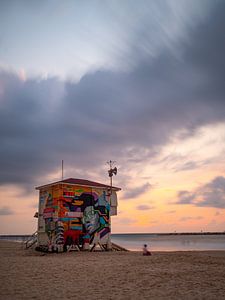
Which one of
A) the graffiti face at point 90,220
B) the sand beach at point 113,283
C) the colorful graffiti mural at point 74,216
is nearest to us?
the sand beach at point 113,283

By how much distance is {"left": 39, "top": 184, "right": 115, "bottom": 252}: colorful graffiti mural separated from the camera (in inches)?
973

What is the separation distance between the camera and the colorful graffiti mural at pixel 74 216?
24.7m

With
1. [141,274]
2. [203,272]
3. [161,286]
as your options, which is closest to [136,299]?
[161,286]

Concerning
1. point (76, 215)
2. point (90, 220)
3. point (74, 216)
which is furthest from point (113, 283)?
point (90, 220)

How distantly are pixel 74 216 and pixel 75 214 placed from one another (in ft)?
0.57

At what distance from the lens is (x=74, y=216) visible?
82.7 feet

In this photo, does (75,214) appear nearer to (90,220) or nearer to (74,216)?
(74,216)

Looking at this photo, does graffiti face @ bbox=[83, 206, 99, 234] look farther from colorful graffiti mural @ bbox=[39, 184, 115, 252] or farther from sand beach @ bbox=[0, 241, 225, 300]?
sand beach @ bbox=[0, 241, 225, 300]

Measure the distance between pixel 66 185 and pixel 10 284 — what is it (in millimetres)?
15342

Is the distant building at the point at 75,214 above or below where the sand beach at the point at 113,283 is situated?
above

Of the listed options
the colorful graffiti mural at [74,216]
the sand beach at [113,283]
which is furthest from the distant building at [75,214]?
the sand beach at [113,283]

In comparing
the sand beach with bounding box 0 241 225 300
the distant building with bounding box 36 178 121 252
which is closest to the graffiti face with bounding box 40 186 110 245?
the distant building with bounding box 36 178 121 252

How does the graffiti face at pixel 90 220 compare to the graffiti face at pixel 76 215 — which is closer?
the graffiti face at pixel 76 215

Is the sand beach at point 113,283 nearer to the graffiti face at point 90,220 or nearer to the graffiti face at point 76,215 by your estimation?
the graffiti face at point 76,215
